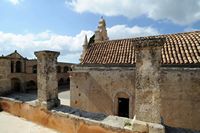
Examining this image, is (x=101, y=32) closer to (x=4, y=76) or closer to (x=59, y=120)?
(x=4, y=76)

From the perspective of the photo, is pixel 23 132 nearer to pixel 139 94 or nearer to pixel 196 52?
pixel 139 94

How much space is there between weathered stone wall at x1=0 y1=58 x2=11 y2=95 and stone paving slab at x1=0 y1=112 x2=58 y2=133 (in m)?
2.73

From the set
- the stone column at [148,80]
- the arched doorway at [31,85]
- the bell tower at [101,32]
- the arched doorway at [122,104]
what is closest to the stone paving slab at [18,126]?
the stone column at [148,80]

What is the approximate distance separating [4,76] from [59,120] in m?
5.80

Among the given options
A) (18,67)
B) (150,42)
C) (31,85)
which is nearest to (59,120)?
(150,42)

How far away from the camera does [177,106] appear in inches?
348

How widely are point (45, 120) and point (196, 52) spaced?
789 centimetres

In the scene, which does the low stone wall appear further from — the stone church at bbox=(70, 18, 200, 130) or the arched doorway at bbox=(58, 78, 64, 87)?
the arched doorway at bbox=(58, 78, 64, 87)

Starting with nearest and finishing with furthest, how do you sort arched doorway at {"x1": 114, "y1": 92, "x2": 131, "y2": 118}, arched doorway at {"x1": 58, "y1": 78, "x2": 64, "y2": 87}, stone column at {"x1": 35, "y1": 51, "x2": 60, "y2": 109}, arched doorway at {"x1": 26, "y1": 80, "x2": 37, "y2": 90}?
stone column at {"x1": 35, "y1": 51, "x2": 60, "y2": 109} → arched doorway at {"x1": 114, "y1": 92, "x2": 131, "y2": 118} → arched doorway at {"x1": 26, "y1": 80, "x2": 37, "y2": 90} → arched doorway at {"x1": 58, "y1": 78, "x2": 64, "y2": 87}

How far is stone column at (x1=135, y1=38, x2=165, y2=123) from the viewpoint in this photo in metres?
4.27

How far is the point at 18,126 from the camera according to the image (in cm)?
651

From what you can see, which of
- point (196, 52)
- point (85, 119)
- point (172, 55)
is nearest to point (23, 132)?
point (85, 119)

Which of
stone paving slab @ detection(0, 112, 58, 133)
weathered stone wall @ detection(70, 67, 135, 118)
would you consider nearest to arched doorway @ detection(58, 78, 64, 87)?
weathered stone wall @ detection(70, 67, 135, 118)

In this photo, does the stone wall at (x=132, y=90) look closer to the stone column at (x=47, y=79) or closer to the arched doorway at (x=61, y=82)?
the stone column at (x=47, y=79)
